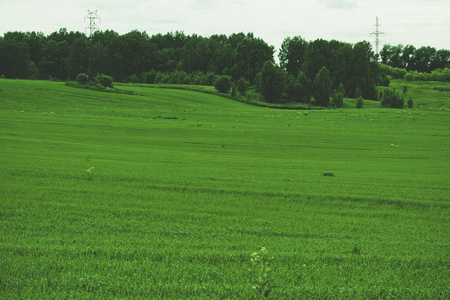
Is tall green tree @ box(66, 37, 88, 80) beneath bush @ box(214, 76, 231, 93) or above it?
above

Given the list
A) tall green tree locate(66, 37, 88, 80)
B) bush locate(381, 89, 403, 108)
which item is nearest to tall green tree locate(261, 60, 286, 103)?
bush locate(381, 89, 403, 108)

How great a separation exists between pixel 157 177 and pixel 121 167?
3.48 meters

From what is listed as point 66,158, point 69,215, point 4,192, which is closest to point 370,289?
point 69,215

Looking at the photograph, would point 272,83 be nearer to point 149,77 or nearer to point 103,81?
point 103,81

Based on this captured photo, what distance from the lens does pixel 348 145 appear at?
3928 cm

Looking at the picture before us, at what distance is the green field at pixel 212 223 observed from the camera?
7023mm

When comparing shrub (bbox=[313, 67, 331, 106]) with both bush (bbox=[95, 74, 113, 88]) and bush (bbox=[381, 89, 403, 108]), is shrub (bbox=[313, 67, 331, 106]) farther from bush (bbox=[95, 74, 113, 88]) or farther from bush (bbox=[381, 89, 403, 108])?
bush (bbox=[95, 74, 113, 88])

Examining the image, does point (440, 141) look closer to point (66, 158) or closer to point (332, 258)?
point (66, 158)

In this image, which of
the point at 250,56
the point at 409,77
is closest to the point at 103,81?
the point at 250,56

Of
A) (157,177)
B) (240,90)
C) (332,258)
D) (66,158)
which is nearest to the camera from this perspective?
(332,258)

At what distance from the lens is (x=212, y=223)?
11398 millimetres

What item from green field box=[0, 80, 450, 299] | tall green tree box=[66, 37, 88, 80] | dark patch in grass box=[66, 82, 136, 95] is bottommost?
green field box=[0, 80, 450, 299]

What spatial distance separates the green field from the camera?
7.02 metres

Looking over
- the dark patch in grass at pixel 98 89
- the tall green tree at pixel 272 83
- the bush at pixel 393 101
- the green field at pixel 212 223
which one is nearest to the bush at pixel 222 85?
the tall green tree at pixel 272 83
